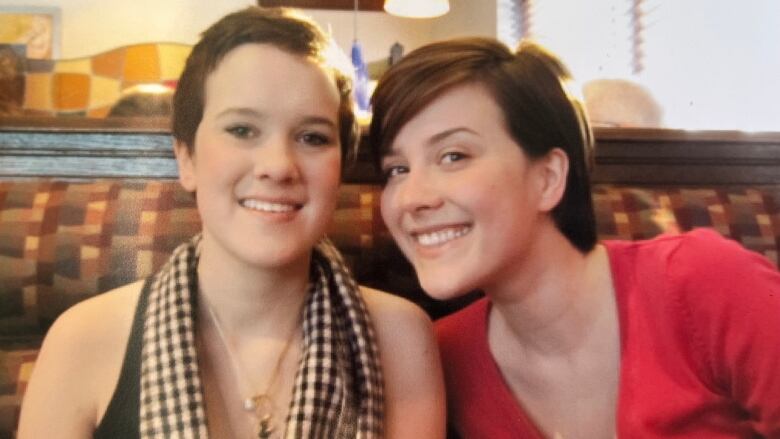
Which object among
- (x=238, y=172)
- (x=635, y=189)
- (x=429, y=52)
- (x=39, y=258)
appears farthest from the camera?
(x=635, y=189)

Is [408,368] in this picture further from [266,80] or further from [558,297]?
[266,80]

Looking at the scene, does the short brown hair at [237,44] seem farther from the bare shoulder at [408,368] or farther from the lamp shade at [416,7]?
the lamp shade at [416,7]

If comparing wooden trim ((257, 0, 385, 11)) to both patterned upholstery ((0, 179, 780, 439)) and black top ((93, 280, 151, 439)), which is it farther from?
black top ((93, 280, 151, 439))

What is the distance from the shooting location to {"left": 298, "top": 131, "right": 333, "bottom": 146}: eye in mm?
984

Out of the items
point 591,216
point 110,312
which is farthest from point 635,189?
point 110,312

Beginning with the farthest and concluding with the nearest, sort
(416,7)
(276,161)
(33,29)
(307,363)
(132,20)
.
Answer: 1. (132,20)
2. (33,29)
3. (416,7)
4. (307,363)
5. (276,161)

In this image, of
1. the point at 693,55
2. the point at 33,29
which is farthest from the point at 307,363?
the point at 33,29

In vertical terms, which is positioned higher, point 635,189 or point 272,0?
point 272,0

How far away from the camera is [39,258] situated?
124cm

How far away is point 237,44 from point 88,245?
1.56 feet

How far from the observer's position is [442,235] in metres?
1.02

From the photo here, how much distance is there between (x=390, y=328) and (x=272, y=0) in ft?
9.55

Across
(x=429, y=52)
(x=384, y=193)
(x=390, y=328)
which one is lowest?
(x=390, y=328)

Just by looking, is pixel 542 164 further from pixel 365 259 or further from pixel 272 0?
pixel 272 0
